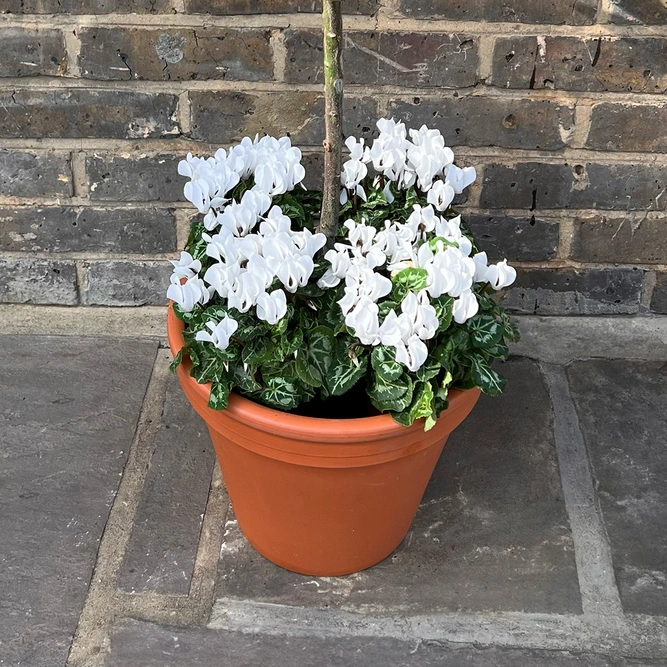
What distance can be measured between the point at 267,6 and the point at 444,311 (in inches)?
29.2

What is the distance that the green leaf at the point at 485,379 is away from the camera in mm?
1087

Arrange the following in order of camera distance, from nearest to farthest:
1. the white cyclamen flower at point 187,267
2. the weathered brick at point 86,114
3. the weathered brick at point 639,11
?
the white cyclamen flower at point 187,267, the weathered brick at point 639,11, the weathered brick at point 86,114

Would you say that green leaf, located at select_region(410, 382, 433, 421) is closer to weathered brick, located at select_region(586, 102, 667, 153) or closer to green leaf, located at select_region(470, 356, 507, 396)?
green leaf, located at select_region(470, 356, 507, 396)

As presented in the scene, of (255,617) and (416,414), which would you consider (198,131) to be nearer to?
(416,414)

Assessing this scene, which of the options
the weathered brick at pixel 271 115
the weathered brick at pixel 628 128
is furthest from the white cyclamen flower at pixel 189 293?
the weathered brick at pixel 628 128

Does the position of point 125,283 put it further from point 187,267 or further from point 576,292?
point 576,292

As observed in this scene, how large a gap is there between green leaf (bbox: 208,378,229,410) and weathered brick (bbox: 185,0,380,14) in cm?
75

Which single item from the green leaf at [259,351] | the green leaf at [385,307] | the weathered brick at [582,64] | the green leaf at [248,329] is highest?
the weathered brick at [582,64]

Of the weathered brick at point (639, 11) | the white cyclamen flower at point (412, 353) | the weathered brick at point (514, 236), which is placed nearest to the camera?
the white cyclamen flower at point (412, 353)

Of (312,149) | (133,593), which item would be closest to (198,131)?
(312,149)

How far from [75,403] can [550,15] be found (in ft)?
3.90

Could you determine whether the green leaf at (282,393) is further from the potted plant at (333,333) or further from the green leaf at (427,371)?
the green leaf at (427,371)

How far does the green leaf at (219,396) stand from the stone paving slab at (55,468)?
0.44m

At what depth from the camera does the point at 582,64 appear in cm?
149
